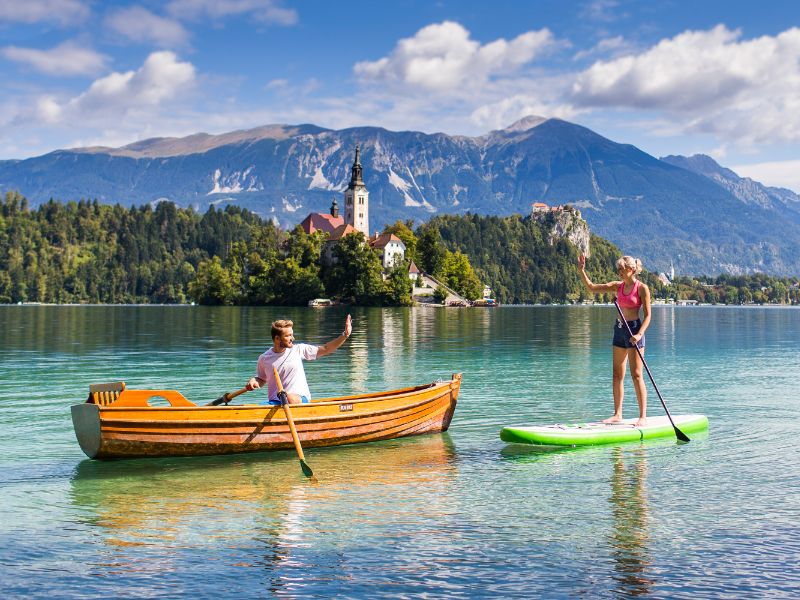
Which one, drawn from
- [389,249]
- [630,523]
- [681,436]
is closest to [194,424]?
[630,523]

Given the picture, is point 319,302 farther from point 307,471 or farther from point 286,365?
point 307,471

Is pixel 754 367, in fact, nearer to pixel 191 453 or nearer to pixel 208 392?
pixel 208 392

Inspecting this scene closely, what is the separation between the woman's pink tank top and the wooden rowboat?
5781 millimetres

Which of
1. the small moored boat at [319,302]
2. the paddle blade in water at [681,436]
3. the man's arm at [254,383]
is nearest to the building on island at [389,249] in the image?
the small moored boat at [319,302]

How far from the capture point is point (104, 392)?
1659 cm

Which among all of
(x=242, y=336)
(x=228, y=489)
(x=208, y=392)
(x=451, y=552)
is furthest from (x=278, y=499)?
(x=242, y=336)

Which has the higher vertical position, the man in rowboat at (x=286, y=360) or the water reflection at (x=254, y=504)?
the man in rowboat at (x=286, y=360)

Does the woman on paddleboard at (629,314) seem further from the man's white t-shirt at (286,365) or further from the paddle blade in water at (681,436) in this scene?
the man's white t-shirt at (286,365)

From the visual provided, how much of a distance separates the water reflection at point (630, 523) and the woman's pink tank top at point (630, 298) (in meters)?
3.10

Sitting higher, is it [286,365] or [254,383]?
[286,365]

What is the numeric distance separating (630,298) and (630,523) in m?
6.53

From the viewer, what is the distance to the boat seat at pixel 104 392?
53.6 ft

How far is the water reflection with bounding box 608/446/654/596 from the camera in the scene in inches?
396

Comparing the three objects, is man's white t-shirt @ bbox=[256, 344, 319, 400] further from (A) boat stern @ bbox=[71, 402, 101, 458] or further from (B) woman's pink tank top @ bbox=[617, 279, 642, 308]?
(B) woman's pink tank top @ bbox=[617, 279, 642, 308]
